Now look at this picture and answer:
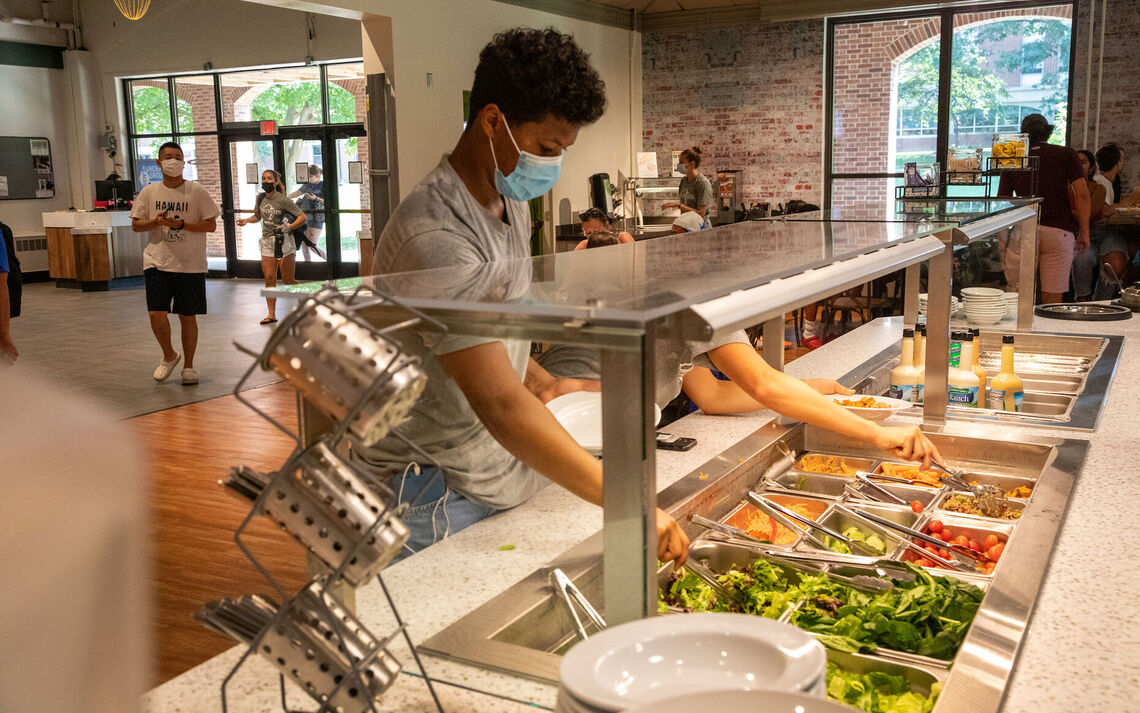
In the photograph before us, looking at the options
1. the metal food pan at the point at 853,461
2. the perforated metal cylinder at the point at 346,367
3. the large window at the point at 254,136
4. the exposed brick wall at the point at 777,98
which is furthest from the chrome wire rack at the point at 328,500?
the large window at the point at 254,136

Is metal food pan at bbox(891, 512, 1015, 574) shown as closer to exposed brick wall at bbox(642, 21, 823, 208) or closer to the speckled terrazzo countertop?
the speckled terrazzo countertop

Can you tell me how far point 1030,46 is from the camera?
33.4 ft

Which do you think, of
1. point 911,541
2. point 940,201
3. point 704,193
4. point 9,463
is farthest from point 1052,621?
point 704,193

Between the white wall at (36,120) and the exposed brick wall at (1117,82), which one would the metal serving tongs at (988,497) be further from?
the white wall at (36,120)

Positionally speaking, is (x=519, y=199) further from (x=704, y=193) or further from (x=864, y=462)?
(x=704, y=193)

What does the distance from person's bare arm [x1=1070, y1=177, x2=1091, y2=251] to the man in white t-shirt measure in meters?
6.67

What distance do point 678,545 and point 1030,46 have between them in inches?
424

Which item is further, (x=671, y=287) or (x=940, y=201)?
(x=940, y=201)

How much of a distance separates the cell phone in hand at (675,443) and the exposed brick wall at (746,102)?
9.55m

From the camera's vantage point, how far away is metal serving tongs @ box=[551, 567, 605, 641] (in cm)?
126

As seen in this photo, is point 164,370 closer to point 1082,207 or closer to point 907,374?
point 907,374

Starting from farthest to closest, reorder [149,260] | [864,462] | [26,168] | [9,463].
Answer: [26,168], [149,260], [864,462], [9,463]

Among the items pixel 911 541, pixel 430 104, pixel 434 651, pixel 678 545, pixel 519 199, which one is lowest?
pixel 911 541

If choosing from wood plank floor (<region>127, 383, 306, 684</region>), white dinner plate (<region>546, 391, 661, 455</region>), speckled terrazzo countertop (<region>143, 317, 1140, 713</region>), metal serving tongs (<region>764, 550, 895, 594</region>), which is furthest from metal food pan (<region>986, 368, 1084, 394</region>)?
wood plank floor (<region>127, 383, 306, 684</region>)
